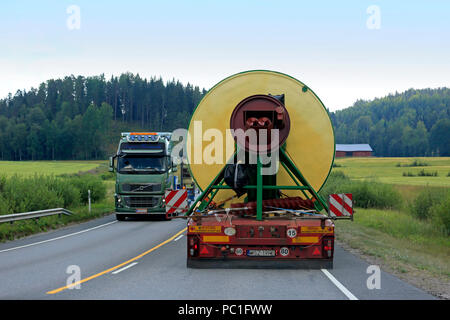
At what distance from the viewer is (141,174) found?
21.8 meters

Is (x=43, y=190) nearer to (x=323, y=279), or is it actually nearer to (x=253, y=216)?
(x=253, y=216)

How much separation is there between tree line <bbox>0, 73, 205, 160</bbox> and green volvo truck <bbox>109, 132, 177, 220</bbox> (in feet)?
327

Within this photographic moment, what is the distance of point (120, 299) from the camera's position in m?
6.96

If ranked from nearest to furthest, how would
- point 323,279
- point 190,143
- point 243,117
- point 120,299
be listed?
1. point 120,299
2. point 323,279
3. point 243,117
4. point 190,143

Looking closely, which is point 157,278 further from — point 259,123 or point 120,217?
point 120,217

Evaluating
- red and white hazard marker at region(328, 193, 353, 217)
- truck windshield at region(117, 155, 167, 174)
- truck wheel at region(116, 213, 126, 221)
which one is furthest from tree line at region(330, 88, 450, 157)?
red and white hazard marker at region(328, 193, 353, 217)

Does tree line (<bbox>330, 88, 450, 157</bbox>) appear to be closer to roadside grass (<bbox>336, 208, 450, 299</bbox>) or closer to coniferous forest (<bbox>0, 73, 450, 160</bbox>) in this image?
coniferous forest (<bbox>0, 73, 450, 160</bbox>)

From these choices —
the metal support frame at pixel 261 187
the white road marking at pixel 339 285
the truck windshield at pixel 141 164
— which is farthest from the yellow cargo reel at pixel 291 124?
the truck windshield at pixel 141 164

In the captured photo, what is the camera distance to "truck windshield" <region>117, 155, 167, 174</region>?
21.8m

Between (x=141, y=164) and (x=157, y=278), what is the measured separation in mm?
13678

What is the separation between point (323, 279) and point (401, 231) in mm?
12055

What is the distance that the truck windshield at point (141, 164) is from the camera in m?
21.8

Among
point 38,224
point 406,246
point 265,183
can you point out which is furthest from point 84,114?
point 265,183
